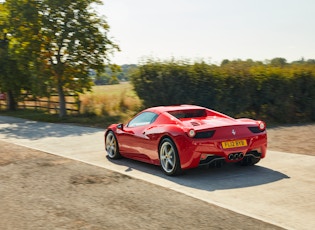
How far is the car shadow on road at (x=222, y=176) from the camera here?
7074 mm

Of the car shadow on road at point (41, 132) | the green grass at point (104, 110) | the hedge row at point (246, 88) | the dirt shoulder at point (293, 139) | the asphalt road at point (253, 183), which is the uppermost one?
the hedge row at point (246, 88)

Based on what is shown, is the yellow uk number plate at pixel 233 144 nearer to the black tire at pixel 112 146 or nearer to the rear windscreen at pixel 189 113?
the rear windscreen at pixel 189 113

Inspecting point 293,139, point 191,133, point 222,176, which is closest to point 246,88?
point 293,139

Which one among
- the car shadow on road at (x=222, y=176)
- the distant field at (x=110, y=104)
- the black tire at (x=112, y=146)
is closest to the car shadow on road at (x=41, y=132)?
the black tire at (x=112, y=146)

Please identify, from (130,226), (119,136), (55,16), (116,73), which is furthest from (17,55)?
(130,226)

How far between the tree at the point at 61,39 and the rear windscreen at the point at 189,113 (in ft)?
42.6

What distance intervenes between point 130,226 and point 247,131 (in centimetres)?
346

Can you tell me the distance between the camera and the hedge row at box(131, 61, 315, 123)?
17484mm

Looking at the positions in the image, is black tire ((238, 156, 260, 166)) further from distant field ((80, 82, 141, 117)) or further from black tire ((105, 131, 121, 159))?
distant field ((80, 82, 141, 117))

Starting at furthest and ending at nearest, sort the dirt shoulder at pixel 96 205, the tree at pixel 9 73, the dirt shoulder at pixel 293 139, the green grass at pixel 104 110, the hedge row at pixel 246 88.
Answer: the tree at pixel 9 73, the green grass at pixel 104 110, the hedge row at pixel 246 88, the dirt shoulder at pixel 293 139, the dirt shoulder at pixel 96 205

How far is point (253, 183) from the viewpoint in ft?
23.3

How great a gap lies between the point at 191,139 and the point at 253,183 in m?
1.24

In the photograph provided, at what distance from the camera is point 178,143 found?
24.6 ft

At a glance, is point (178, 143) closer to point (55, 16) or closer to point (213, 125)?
point (213, 125)
